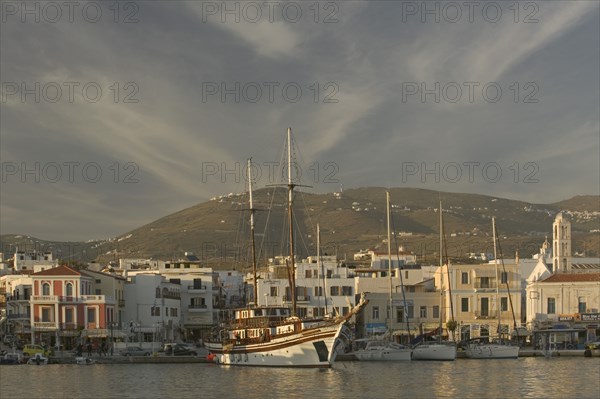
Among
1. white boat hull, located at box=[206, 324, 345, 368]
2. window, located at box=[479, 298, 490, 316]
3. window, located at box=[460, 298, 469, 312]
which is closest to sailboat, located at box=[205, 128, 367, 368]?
white boat hull, located at box=[206, 324, 345, 368]

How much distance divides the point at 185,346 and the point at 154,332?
8828mm

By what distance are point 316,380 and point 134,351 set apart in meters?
30.2

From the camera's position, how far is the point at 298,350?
75.3m

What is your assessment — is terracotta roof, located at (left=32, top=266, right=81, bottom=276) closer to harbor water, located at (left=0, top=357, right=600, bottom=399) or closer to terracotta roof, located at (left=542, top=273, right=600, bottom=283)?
harbor water, located at (left=0, top=357, right=600, bottom=399)

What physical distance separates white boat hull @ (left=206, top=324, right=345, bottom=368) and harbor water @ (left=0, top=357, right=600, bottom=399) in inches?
46.5

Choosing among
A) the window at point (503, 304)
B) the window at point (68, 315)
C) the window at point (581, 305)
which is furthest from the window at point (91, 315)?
the window at point (581, 305)

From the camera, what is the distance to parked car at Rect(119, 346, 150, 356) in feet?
293

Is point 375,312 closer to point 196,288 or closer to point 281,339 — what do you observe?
point 196,288

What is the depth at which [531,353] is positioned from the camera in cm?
9131

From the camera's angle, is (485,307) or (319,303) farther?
(485,307)

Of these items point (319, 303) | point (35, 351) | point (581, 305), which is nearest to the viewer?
point (35, 351)

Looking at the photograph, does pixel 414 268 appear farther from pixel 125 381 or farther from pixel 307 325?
pixel 125 381

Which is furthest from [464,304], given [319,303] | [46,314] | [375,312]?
[46,314]

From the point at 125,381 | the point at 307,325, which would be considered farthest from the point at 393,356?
the point at 125,381
